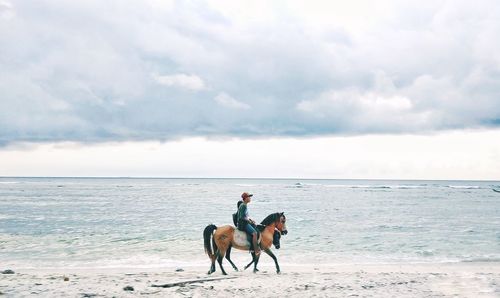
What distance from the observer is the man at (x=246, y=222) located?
1485 centimetres

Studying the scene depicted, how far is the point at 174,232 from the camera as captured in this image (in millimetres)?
29062

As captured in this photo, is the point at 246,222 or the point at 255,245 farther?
the point at 255,245

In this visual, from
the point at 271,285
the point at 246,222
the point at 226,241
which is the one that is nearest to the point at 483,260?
the point at 246,222

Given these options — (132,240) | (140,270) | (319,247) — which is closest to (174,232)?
(132,240)

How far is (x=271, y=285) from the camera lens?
510 inches

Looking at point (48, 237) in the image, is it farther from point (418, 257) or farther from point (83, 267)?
point (418, 257)

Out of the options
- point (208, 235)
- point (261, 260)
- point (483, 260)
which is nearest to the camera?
point (208, 235)

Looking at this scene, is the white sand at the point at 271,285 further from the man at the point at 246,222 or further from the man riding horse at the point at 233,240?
the man at the point at 246,222

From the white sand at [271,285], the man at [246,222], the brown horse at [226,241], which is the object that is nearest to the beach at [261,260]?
the white sand at [271,285]

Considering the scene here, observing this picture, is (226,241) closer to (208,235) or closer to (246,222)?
(208,235)

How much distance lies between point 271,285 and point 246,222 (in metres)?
2.67

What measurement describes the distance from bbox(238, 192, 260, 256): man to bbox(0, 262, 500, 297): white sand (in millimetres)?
1077

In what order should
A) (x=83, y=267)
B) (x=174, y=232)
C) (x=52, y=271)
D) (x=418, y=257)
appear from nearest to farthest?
(x=52, y=271) → (x=83, y=267) → (x=418, y=257) → (x=174, y=232)

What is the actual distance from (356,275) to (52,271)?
35.6 ft
